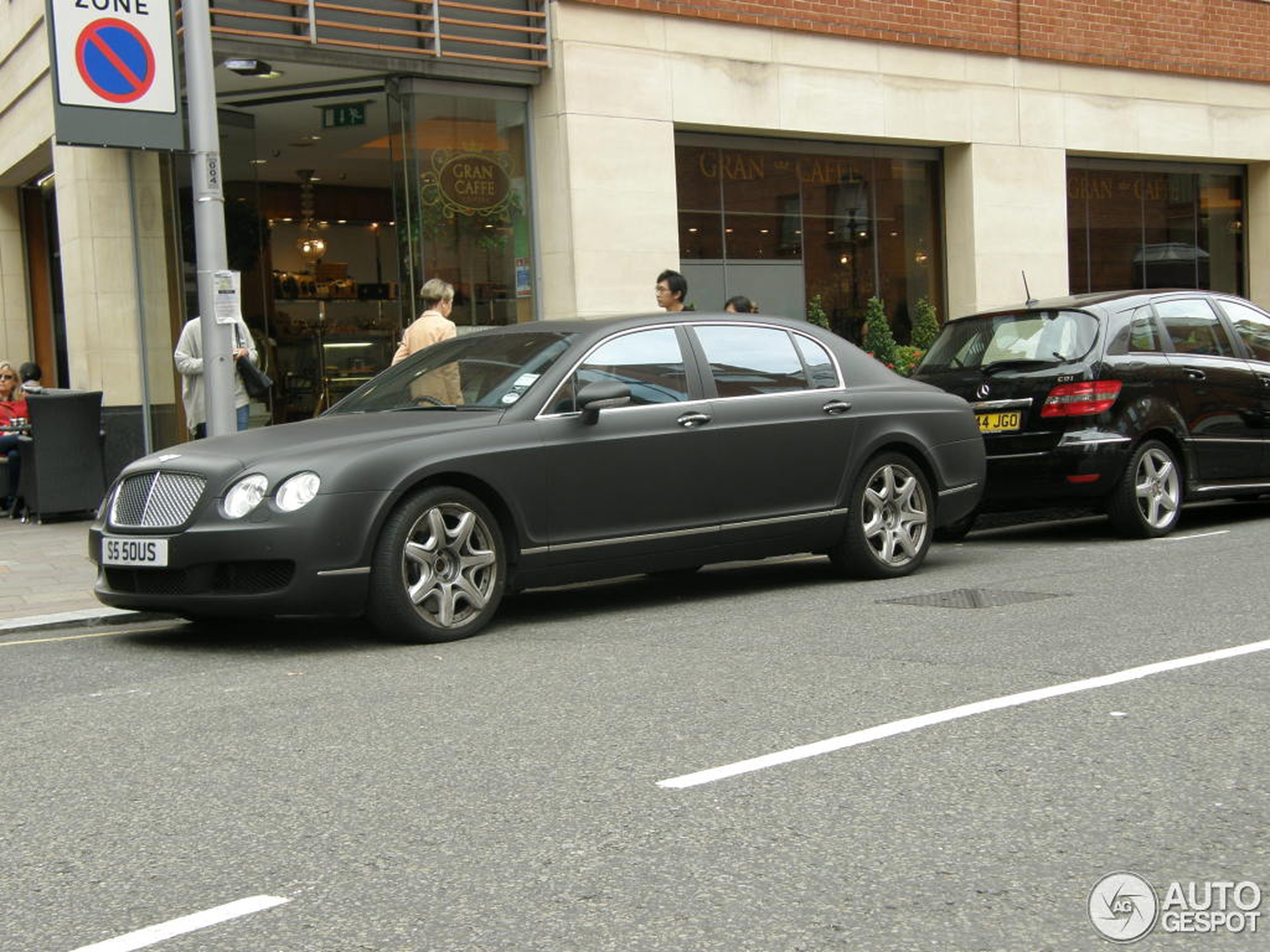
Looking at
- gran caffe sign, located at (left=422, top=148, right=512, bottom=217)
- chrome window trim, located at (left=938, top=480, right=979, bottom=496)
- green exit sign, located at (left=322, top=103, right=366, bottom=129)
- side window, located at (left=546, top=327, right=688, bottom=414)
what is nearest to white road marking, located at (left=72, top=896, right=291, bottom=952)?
side window, located at (left=546, top=327, right=688, bottom=414)

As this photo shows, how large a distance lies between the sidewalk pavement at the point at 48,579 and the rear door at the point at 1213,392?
23.0 feet

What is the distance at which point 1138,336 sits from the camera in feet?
35.1

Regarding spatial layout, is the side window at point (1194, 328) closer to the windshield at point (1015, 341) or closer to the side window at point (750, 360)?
the windshield at point (1015, 341)

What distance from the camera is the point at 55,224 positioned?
1841 cm

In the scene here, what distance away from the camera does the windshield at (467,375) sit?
7973 mm

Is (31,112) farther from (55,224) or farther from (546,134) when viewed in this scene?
(546,134)

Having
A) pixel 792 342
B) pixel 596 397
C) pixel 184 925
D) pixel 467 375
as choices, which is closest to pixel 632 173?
pixel 792 342

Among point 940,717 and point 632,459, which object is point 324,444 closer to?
point 632,459

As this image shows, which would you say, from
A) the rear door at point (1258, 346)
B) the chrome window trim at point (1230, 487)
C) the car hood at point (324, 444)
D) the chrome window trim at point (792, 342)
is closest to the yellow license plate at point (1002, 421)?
the chrome window trim at point (1230, 487)

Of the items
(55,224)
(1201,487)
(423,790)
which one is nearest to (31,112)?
(55,224)

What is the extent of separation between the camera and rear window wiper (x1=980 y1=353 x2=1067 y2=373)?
10508mm

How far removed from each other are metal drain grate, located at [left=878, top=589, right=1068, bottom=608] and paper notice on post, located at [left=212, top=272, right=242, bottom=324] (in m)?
4.83

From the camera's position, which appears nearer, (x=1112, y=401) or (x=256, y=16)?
(x=1112, y=401)

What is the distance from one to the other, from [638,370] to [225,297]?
141 inches
